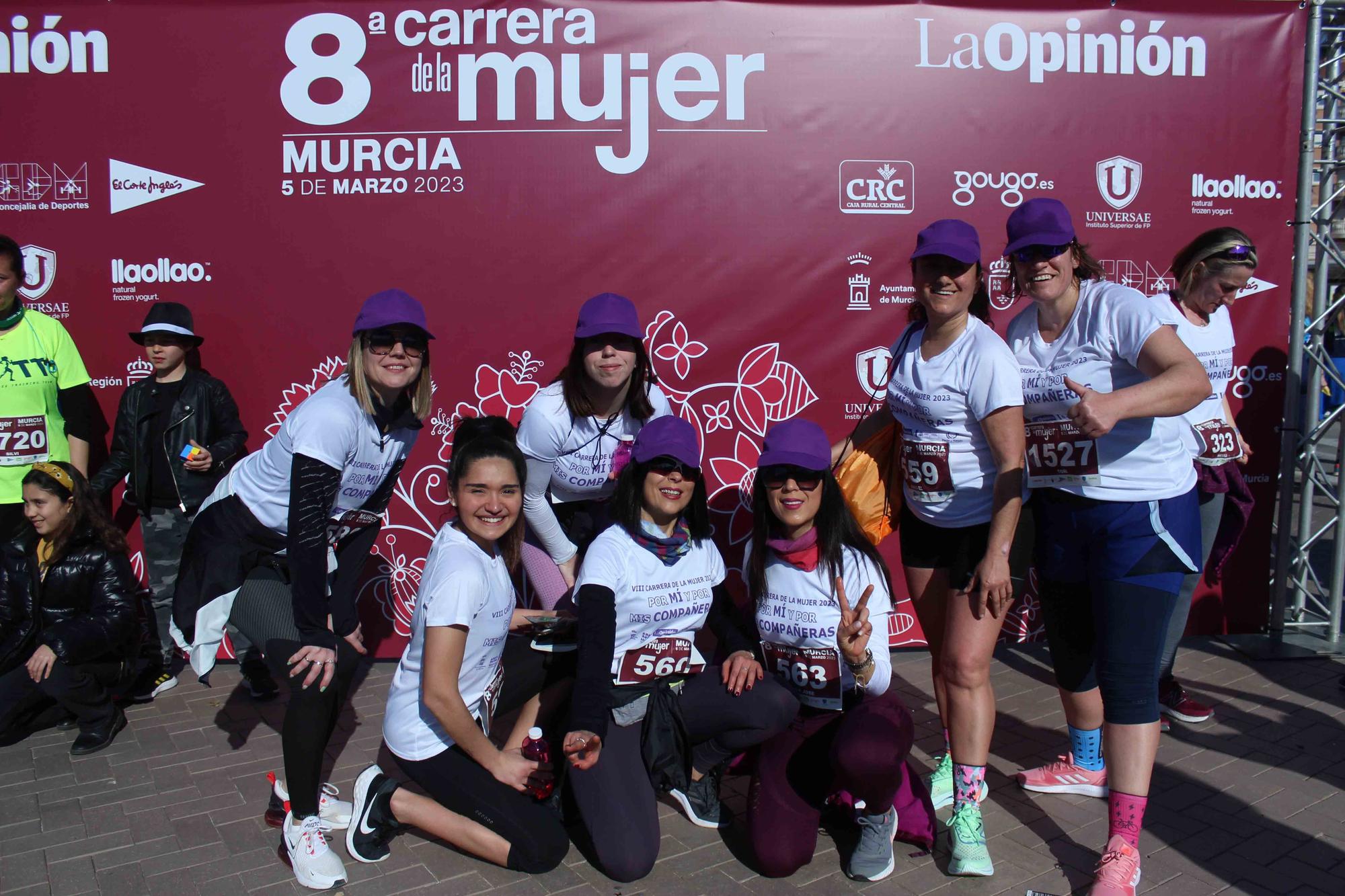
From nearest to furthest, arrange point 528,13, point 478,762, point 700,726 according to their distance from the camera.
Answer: point 478,762 < point 700,726 < point 528,13

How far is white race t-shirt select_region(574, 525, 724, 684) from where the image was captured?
121 inches

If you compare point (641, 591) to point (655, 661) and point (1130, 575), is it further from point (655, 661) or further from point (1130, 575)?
point (1130, 575)

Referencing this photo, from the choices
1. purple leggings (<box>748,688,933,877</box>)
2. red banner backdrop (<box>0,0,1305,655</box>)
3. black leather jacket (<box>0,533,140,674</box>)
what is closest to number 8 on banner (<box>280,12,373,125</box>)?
red banner backdrop (<box>0,0,1305,655</box>)

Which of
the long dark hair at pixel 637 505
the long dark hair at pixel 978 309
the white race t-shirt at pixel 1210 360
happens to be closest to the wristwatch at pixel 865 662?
the long dark hair at pixel 637 505

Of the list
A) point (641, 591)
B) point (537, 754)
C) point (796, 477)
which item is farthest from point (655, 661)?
point (796, 477)

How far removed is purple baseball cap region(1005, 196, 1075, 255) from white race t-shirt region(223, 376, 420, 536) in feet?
6.55

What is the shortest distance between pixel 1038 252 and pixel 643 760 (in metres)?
1.92

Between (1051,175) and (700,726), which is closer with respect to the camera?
(700,726)

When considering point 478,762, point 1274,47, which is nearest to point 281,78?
point 478,762

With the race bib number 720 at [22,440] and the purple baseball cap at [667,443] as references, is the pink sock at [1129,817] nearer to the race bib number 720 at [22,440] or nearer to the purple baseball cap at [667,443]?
the purple baseball cap at [667,443]

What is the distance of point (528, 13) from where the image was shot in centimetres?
448

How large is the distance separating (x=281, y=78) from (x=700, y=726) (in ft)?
11.4

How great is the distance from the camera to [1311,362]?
15.4 ft

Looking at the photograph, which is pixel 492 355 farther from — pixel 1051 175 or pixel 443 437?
pixel 1051 175
